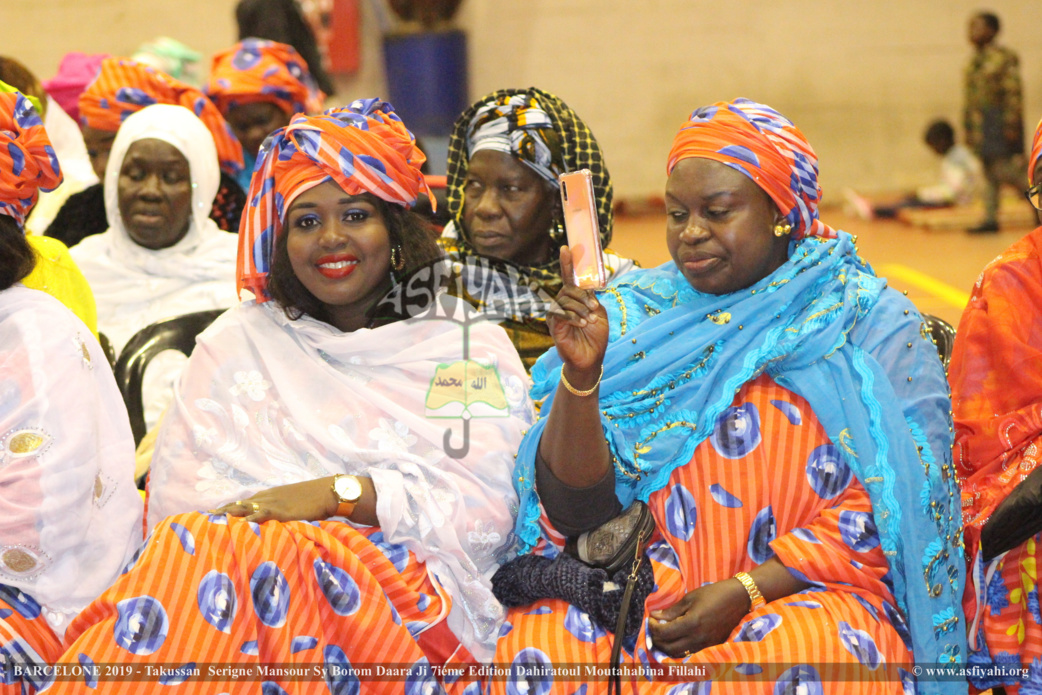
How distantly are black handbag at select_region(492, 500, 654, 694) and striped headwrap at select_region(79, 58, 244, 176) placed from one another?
2791 mm

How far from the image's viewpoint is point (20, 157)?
238cm

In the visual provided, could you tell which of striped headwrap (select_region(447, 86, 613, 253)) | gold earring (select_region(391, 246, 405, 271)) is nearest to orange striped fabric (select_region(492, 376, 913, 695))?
gold earring (select_region(391, 246, 405, 271))

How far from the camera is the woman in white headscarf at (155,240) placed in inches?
149

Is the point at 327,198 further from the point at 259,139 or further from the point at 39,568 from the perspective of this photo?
the point at 259,139

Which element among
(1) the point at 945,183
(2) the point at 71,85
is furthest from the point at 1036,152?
(1) the point at 945,183

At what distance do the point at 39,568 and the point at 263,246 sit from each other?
0.89 metres

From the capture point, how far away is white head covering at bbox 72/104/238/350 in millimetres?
3777

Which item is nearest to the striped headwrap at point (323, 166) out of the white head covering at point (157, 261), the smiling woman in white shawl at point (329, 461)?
the smiling woman in white shawl at point (329, 461)

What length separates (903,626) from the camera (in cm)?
223

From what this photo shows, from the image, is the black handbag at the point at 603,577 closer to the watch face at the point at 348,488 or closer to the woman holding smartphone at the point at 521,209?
the watch face at the point at 348,488

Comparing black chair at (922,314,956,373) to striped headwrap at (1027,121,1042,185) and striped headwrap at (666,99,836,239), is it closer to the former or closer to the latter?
striped headwrap at (1027,121,1042,185)

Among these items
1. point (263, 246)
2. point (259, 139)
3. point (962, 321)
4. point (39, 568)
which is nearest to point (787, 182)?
point (962, 321)

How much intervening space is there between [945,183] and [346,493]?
9.94m

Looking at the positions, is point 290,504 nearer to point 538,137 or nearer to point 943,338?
point 538,137
